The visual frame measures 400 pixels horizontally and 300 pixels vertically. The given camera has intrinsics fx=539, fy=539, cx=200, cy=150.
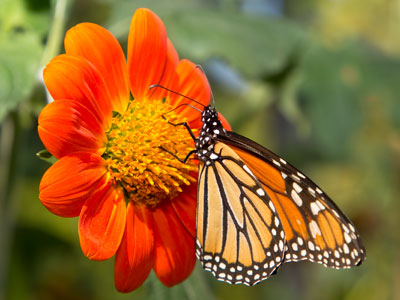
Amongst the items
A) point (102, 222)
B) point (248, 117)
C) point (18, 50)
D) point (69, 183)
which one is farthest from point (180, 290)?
point (248, 117)

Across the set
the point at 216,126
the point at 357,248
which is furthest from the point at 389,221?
the point at 216,126

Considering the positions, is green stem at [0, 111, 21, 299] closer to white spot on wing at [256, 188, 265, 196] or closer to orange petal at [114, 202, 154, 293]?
orange petal at [114, 202, 154, 293]

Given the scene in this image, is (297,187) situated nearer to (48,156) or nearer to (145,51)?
(145,51)

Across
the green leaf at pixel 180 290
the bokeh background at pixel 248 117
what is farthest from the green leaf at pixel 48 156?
the green leaf at pixel 180 290

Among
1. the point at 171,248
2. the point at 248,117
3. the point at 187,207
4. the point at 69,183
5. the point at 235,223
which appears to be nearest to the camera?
the point at 69,183

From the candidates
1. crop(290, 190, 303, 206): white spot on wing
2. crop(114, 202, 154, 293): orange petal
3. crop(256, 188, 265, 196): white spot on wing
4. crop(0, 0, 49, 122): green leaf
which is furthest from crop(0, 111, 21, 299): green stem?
crop(290, 190, 303, 206): white spot on wing

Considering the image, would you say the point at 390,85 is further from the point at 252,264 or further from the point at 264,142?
the point at 252,264

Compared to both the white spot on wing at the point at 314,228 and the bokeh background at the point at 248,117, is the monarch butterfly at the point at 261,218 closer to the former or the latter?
the white spot on wing at the point at 314,228
